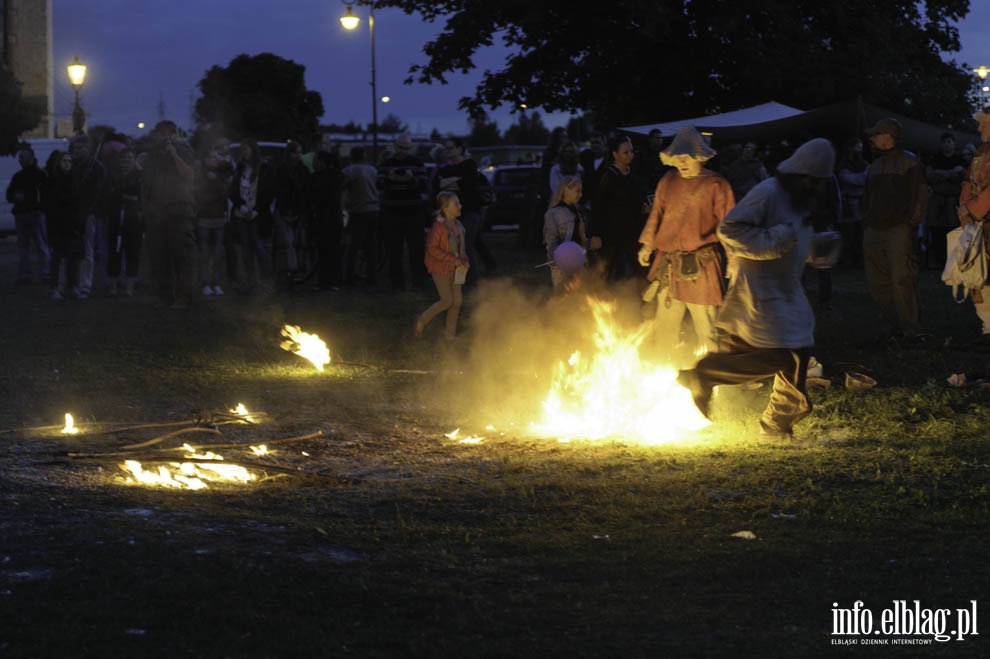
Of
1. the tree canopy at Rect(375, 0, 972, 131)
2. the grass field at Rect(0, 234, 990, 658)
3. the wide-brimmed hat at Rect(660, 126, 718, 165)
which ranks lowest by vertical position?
the grass field at Rect(0, 234, 990, 658)

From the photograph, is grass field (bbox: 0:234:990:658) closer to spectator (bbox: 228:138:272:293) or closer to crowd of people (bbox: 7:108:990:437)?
crowd of people (bbox: 7:108:990:437)

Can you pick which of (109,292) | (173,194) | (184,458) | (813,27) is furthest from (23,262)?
(813,27)

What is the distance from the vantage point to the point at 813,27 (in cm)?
3688

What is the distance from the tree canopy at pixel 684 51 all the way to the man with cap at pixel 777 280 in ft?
83.3

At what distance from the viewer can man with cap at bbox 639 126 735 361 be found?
9.48 metres

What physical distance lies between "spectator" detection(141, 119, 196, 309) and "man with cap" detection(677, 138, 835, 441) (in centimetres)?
965

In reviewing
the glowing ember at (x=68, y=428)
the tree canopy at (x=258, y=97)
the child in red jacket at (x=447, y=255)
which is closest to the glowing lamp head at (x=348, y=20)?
the child in red jacket at (x=447, y=255)

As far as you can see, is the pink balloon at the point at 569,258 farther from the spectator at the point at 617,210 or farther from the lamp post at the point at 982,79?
the lamp post at the point at 982,79

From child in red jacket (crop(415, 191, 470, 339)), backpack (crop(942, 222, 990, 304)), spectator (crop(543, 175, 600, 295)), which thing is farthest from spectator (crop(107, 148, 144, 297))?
backpack (crop(942, 222, 990, 304))

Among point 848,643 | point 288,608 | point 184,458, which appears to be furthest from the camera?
point 184,458

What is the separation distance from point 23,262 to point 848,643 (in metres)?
19.1

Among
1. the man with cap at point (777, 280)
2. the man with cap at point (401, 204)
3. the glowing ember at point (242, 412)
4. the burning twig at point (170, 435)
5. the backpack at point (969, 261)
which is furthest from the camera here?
the man with cap at point (401, 204)

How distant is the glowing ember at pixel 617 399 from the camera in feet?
29.6

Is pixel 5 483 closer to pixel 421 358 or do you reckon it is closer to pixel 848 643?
pixel 848 643
